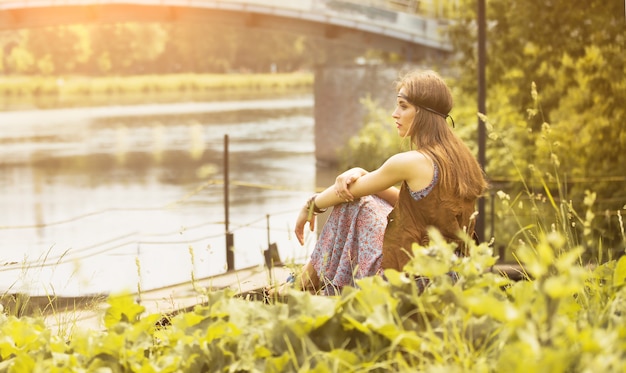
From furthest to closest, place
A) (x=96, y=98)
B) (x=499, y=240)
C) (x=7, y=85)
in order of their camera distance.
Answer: (x=96, y=98), (x=7, y=85), (x=499, y=240)

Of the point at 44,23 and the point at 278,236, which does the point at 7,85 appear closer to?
the point at 44,23

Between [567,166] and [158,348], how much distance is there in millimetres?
12012

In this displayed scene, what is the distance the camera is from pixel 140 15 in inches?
997

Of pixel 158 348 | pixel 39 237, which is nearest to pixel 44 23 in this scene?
pixel 39 237

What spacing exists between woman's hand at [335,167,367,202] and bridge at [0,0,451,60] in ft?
70.4

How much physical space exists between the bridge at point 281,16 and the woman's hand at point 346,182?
21.5 meters

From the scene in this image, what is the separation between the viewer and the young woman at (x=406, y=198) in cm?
329

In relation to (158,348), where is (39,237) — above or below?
below

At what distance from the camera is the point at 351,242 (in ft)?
11.2

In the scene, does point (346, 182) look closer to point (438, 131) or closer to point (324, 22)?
point (438, 131)

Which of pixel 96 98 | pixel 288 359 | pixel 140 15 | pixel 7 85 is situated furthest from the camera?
pixel 96 98

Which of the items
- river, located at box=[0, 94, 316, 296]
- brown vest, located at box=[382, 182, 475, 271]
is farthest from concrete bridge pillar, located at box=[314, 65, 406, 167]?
brown vest, located at box=[382, 182, 475, 271]

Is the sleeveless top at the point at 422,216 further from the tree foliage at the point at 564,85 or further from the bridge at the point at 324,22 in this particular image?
the bridge at the point at 324,22

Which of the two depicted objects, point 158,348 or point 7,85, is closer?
point 158,348
